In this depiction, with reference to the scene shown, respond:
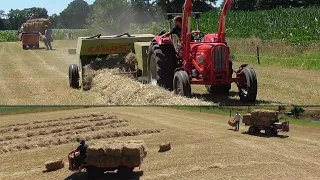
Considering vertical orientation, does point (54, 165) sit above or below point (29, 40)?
below

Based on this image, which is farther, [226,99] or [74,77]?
[74,77]

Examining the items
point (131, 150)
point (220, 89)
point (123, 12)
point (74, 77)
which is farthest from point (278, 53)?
point (123, 12)

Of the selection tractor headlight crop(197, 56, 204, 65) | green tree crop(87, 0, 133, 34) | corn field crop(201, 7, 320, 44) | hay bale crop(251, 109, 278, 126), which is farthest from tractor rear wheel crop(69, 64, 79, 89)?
green tree crop(87, 0, 133, 34)

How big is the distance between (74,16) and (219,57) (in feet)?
451

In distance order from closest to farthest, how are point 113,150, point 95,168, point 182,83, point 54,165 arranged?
point 113,150 < point 95,168 < point 54,165 < point 182,83

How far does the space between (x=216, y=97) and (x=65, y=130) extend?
6339 mm

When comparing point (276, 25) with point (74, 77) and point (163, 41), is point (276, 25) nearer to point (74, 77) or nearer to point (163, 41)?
point (74, 77)

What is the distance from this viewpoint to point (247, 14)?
47.7 m

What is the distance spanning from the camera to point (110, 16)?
9731 centimetres

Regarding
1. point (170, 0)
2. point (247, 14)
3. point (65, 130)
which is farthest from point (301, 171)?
point (170, 0)

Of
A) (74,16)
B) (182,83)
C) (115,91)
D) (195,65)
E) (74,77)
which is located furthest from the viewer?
(74,16)

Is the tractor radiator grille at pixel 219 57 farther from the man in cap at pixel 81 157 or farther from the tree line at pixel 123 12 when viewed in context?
the tree line at pixel 123 12

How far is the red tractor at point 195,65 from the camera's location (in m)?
15.9

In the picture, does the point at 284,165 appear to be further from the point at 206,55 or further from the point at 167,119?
the point at 167,119
